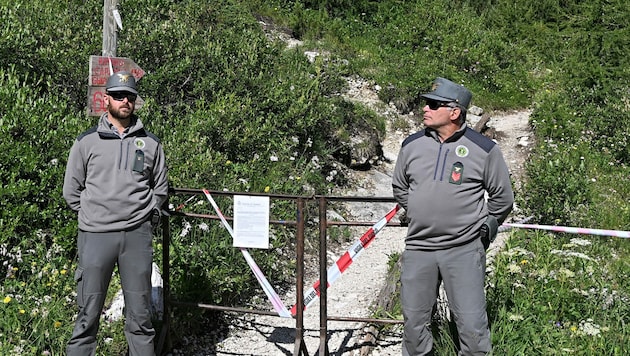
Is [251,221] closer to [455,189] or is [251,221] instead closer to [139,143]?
[139,143]

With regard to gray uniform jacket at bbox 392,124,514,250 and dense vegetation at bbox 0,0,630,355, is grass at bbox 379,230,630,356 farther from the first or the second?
gray uniform jacket at bbox 392,124,514,250

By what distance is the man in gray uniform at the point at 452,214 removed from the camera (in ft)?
12.9

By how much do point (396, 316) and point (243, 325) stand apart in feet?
4.97

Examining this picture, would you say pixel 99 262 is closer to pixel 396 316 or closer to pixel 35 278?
pixel 35 278

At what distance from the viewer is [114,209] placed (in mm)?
4164

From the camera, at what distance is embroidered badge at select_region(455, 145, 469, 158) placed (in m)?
3.93

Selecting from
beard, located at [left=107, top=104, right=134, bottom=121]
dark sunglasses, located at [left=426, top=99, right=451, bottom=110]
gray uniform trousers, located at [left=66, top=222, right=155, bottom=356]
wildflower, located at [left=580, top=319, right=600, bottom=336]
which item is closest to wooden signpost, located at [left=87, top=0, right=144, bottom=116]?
beard, located at [left=107, top=104, right=134, bottom=121]

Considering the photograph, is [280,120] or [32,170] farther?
[280,120]

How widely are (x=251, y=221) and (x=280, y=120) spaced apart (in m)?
5.12

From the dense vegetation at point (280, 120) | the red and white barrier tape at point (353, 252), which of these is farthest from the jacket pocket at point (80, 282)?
the red and white barrier tape at point (353, 252)

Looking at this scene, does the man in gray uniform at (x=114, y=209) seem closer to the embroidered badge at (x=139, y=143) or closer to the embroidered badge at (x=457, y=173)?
the embroidered badge at (x=139, y=143)

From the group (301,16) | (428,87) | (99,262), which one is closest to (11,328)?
(99,262)

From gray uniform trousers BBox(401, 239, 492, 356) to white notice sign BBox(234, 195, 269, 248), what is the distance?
4.47 ft

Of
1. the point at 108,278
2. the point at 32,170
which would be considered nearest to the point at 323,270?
the point at 108,278
